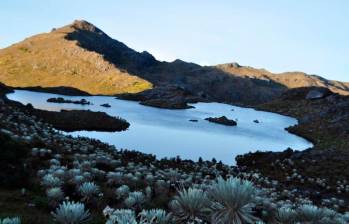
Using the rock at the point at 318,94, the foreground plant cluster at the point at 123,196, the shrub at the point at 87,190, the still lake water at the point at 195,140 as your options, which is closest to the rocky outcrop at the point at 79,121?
the still lake water at the point at 195,140

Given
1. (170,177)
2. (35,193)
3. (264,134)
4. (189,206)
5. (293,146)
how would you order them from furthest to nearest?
(264,134) < (293,146) < (170,177) < (35,193) < (189,206)

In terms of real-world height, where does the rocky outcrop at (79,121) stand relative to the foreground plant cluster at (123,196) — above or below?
below

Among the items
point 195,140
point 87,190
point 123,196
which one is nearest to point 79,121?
point 195,140

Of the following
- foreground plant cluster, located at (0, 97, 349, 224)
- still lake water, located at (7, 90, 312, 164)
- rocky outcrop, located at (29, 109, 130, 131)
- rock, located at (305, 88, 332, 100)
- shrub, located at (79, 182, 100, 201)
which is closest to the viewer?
foreground plant cluster, located at (0, 97, 349, 224)

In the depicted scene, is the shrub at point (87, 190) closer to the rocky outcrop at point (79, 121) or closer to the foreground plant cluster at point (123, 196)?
the foreground plant cluster at point (123, 196)

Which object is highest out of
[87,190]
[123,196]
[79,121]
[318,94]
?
[318,94]

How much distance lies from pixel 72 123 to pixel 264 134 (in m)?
29.0

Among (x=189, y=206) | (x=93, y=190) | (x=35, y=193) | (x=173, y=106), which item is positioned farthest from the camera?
(x=173, y=106)

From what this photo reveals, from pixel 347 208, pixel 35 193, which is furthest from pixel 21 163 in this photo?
pixel 347 208

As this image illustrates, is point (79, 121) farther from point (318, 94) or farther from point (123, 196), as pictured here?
point (318, 94)

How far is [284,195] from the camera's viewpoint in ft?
84.5

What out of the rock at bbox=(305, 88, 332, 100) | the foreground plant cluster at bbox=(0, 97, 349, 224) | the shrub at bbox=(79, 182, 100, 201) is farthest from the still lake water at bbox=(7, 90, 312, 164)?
the rock at bbox=(305, 88, 332, 100)

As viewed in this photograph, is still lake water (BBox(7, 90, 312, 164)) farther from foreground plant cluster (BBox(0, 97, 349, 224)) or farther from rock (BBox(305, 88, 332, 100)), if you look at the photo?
rock (BBox(305, 88, 332, 100))

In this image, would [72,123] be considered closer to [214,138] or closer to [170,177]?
[214,138]
